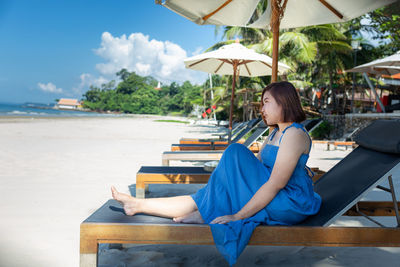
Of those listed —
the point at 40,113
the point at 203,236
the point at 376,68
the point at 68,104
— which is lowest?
the point at 203,236

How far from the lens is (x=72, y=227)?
274 centimetres

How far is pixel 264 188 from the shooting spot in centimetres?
175

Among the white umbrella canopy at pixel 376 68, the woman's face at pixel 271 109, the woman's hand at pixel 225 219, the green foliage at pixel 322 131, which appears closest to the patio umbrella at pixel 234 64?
the woman's face at pixel 271 109

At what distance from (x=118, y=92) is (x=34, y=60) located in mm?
116379

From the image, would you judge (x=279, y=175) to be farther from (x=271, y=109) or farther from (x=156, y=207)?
(x=156, y=207)

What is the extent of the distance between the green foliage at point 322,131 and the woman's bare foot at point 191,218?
13.5 m

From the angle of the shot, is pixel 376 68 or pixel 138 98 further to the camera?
pixel 138 98

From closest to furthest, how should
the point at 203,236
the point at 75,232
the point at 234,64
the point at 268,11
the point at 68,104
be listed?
the point at 203,236
the point at 75,232
the point at 268,11
the point at 234,64
the point at 68,104

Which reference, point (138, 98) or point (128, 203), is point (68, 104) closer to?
point (138, 98)

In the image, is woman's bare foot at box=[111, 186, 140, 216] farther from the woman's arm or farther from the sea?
the sea

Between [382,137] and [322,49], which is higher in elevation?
[322,49]

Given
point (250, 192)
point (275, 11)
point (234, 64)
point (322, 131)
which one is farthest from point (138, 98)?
point (250, 192)

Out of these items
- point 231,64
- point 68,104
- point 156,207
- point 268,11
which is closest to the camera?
point 156,207

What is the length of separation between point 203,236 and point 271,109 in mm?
787
